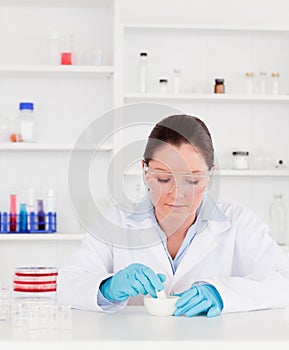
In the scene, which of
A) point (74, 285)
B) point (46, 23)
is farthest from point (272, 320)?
point (46, 23)

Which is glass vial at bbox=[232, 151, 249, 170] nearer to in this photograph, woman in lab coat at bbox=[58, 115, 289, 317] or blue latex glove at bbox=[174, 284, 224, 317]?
woman in lab coat at bbox=[58, 115, 289, 317]

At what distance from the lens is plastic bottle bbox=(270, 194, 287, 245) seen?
9.86 feet

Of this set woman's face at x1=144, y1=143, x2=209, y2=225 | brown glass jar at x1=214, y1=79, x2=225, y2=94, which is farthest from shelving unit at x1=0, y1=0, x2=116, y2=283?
woman's face at x1=144, y1=143, x2=209, y2=225

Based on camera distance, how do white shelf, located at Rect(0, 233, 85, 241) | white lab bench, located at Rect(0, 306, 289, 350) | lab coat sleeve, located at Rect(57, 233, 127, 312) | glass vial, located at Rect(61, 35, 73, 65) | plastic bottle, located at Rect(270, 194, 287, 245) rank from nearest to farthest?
white lab bench, located at Rect(0, 306, 289, 350)
lab coat sleeve, located at Rect(57, 233, 127, 312)
white shelf, located at Rect(0, 233, 85, 241)
glass vial, located at Rect(61, 35, 73, 65)
plastic bottle, located at Rect(270, 194, 287, 245)

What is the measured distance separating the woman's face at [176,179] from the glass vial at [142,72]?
1354 millimetres

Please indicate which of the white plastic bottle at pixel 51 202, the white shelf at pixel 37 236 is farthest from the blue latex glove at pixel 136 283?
the white plastic bottle at pixel 51 202

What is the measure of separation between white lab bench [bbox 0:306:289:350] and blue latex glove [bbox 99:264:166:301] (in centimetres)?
4

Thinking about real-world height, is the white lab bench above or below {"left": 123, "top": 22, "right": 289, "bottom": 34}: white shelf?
below

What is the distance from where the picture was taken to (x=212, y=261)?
1.75m

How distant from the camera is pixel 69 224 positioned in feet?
9.79

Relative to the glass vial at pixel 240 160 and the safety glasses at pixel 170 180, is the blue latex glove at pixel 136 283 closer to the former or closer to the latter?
the safety glasses at pixel 170 180

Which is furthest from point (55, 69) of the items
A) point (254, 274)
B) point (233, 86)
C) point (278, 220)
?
point (254, 274)

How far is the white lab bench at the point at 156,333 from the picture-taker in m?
1.14

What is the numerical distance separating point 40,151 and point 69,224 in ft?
1.09
